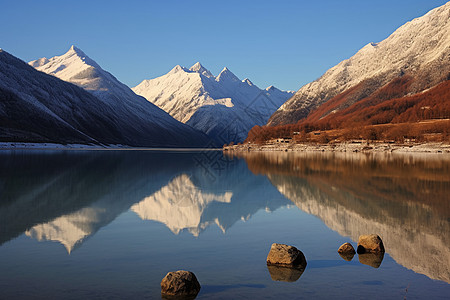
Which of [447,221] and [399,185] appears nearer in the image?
[447,221]

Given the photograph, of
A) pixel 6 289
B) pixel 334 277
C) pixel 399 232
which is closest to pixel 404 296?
pixel 334 277

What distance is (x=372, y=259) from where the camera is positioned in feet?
51.8

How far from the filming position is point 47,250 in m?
16.6

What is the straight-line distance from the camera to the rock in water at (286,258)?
48.3 feet

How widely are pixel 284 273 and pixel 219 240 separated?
5.41 metres

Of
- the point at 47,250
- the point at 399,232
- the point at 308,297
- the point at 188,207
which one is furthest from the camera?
the point at 188,207

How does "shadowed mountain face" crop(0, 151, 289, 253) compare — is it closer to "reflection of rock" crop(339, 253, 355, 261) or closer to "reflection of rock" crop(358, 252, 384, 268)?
"reflection of rock" crop(339, 253, 355, 261)

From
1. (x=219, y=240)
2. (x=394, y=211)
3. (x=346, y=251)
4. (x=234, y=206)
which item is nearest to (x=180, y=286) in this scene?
(x=219, y=240)

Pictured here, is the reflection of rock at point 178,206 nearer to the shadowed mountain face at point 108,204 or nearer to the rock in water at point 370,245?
the shadowed mountain face at point 108,204

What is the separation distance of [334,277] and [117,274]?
7349mm

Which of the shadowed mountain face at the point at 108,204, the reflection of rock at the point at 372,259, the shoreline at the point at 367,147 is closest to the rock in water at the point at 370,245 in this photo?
the reflection of rock at the point at 372,259

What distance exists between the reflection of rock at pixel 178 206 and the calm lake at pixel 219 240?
95 mm

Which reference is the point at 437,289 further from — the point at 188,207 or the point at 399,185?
the point at 399,185

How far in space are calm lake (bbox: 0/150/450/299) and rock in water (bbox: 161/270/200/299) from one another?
36 centimetres
